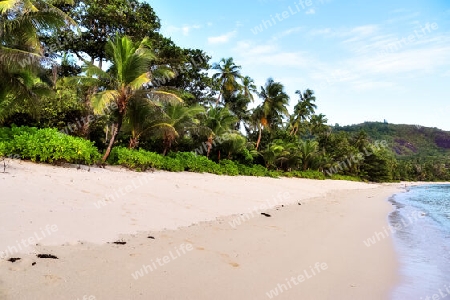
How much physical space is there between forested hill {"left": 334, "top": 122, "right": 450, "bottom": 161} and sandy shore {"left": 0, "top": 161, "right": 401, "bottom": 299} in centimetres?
14119

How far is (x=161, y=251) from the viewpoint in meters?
4.38

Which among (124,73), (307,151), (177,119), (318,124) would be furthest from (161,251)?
Result: (318,124)

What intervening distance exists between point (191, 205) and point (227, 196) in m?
2.84

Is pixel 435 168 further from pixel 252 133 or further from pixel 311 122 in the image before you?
pixel 252 133

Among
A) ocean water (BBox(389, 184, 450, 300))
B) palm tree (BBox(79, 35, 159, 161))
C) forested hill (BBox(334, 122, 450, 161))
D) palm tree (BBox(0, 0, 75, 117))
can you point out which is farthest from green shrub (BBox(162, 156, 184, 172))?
forested hill (BBox(334, 122, 450, 161))

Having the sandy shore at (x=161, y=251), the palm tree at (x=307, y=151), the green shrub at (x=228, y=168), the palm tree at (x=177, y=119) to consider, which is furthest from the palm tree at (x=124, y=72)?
the palm tree at (x=307, y=151)

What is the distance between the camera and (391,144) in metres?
138

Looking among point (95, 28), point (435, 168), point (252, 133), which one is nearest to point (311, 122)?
point (252, 133)

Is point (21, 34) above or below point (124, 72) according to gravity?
above

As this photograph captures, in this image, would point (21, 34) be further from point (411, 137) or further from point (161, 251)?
point (411, 137)

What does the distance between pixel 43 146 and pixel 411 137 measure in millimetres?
173125

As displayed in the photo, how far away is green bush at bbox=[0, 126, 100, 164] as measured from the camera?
1016 cm

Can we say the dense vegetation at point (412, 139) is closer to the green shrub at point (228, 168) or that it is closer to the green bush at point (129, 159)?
the green shrub at point (228, 168)

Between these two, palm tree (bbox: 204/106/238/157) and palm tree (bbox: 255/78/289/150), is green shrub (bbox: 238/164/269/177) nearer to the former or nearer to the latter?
palm tree (bbox: 204/106/238/157)
